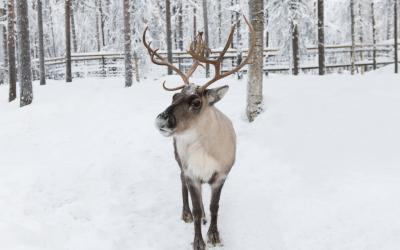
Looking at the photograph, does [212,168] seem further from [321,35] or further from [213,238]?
[321,35]

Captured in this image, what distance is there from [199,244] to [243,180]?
1.97m

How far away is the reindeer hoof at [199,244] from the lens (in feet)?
16.0

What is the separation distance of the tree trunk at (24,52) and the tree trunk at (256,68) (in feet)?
30.2

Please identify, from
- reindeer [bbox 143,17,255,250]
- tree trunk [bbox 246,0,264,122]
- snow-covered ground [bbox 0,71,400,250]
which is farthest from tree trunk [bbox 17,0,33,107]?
reindeer [bbox 143,17,255,250]

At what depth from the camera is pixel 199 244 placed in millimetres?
4891

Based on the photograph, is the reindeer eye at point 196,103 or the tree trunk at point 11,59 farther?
the tree trunk at point 11,59

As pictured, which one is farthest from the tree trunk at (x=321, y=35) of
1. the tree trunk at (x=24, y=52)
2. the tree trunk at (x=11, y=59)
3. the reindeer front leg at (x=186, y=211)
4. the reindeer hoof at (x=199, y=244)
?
the reindeer hoof at (x=199, y=244)

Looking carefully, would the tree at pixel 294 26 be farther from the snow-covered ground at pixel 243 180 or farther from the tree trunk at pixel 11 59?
the tree trunk at pixel 11 59

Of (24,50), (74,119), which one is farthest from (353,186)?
(24,50)

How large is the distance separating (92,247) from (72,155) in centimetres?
387

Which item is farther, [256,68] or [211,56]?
[211,56]

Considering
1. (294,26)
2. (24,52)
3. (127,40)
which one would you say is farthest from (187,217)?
(294,26)

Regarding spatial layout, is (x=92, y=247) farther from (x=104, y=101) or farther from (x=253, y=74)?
(x=104, y=101)

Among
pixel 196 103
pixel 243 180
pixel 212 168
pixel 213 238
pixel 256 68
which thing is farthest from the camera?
pixel 256 68
